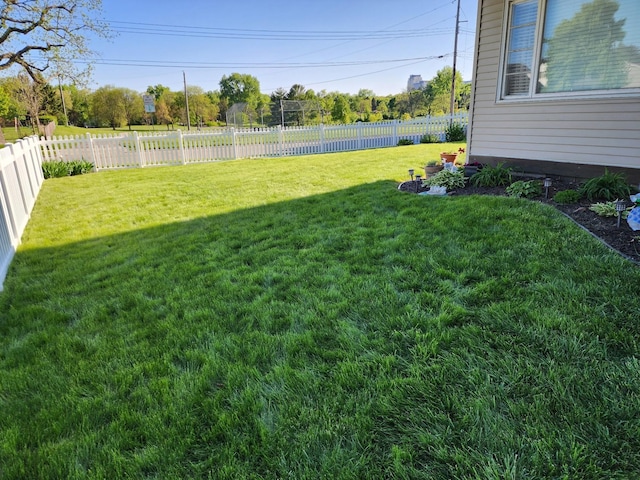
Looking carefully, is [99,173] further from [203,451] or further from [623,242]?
[623,242]

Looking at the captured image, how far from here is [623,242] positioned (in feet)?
9.48

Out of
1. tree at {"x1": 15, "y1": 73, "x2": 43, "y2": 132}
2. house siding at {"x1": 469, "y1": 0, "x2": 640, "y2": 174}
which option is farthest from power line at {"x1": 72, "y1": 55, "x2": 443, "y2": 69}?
house siding at {"x1": 469, "y1": 0, "x2": 640, "y2": 174}

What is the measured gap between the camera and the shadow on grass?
1388 millimetres

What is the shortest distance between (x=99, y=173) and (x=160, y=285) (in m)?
8.63

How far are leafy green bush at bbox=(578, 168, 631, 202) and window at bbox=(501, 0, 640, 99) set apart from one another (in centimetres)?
120

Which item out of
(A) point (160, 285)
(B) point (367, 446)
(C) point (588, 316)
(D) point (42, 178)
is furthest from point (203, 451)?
(D) point (42, 178)

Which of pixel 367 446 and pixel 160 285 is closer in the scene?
pixel 367 446

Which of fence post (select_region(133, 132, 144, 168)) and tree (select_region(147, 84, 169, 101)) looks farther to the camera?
tree (select_region(147, 84, 169, 101))

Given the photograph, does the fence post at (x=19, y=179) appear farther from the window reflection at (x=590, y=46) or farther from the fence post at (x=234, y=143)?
the window reflection at (x=590, y=46)

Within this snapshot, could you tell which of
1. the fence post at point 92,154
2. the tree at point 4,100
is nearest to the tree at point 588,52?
the fence post at point 92,154

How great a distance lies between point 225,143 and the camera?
12.0 m

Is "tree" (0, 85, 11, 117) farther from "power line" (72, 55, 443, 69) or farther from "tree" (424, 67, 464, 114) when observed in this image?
"tree" (424, 67, 464, 114)

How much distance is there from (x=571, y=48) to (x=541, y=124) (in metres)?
0.97

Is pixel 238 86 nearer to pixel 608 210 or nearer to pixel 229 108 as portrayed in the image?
pixel 229 108
